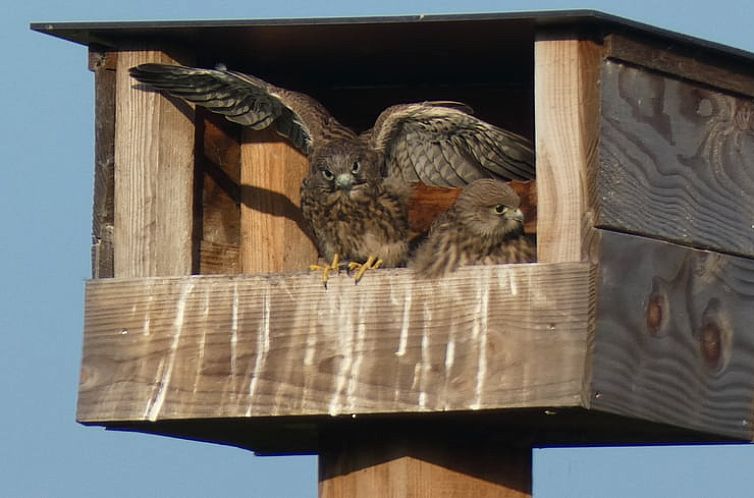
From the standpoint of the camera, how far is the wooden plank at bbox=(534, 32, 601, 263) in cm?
541

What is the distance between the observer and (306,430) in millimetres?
5984

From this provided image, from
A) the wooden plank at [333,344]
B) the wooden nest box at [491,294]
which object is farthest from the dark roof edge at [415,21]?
the wooden plank at [333,344]

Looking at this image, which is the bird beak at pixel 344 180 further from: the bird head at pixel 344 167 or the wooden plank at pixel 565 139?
the wooden plank at pixel 565 139

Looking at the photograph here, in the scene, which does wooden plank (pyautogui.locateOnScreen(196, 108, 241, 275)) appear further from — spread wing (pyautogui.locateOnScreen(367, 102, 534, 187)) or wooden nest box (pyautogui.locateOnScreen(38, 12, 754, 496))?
spread wing (pyautogui.locateOnScreen(367, 102, 534, 187))

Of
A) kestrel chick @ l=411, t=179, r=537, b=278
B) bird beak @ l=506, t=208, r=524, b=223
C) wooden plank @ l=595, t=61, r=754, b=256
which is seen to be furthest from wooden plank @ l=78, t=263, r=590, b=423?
bird beak @ l=506, t=208, r=524, b=223

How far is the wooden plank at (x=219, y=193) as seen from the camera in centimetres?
646

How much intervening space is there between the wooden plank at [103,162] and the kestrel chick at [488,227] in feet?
3.31

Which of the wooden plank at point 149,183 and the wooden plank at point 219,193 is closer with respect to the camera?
the wooden plank at point 149,183

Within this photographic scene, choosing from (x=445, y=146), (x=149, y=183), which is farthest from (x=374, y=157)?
(x=149, y=183)

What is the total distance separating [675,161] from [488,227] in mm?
792

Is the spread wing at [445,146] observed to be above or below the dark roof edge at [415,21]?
below

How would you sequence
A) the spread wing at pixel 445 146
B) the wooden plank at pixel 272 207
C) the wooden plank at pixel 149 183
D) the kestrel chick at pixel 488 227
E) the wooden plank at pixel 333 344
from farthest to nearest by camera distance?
1. the wooden plank at pixel 272 207
2. the spread wing at pixel 445 146
3. the kestrel chick at pixel 488 227
4. the wooden plank at pixel 149 183
5. the wooden plank at pixel 333 344

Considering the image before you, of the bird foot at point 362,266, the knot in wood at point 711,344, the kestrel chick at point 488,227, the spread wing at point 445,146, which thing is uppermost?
the spread wing at point 445,146

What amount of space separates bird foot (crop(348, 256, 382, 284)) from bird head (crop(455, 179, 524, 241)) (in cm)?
31
